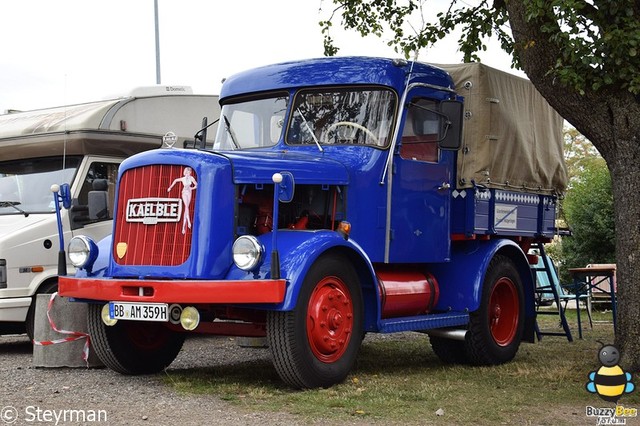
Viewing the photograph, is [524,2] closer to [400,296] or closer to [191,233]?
[400,296]

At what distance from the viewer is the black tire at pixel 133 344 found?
8758 mm

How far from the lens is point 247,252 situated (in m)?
7.70

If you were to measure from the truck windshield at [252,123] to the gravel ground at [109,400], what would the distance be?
7.30 ft

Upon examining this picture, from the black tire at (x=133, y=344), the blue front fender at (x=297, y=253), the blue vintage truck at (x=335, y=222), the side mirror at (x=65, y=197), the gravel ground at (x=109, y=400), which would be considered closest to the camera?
the gravel ground at (x=109, y=400)

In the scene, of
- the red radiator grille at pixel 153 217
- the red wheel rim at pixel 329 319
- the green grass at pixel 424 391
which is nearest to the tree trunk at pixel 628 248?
the green grass at pixel 424 391

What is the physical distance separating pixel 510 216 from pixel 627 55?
2.66 metres

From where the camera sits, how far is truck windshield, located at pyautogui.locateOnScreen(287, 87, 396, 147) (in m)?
9.30

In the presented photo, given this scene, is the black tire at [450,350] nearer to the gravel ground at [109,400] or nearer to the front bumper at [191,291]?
the gravel ground at [109,400]

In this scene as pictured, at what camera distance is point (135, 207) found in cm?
823

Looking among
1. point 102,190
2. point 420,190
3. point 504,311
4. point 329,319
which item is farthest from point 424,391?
point 102,190

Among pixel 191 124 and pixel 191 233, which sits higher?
pixel 191 124

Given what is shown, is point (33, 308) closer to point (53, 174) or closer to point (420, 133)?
point (53, 174)

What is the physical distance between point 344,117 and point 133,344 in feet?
9.17

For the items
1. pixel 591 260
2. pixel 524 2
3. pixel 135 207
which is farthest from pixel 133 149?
pixel 591 260
